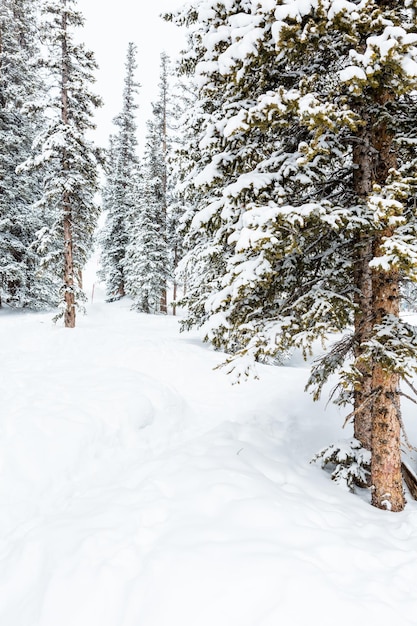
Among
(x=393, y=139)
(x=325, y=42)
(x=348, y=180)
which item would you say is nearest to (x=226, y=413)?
(x=348, y=180)

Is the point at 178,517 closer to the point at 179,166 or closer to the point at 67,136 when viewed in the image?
the point at 179,166

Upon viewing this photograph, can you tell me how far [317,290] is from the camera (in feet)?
17.2

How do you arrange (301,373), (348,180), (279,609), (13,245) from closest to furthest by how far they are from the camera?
(279,609), (348,180), (301,373), (13,245)

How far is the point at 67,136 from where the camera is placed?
Result: 49.7 ft

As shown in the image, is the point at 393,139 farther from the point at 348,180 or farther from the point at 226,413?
the point at 226,413

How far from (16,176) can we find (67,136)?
6.37 metres

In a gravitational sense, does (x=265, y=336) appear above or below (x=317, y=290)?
below

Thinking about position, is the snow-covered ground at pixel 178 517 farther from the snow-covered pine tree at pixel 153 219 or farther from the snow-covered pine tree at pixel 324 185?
the snow-covered pine tree at pixel 153 219

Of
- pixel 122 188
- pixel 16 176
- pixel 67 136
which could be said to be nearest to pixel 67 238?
pixel 67 136

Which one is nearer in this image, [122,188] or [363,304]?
[363,304]

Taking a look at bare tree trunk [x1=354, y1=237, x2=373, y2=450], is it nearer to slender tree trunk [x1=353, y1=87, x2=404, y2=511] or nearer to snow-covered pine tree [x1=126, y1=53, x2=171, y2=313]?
slender tree trunk [x1=353, y1=87, x2=404, y2=511]

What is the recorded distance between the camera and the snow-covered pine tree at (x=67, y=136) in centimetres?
1463

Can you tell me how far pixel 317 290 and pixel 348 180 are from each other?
2.07m

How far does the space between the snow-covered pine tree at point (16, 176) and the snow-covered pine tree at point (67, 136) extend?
4.01 meters
